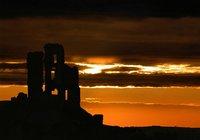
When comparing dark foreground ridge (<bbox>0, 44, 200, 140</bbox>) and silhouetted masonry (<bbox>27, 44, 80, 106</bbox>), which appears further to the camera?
silhouetted masonry (<bbox>27, 44, 80, 106</bbox>)

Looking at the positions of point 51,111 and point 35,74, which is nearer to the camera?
point 51,111

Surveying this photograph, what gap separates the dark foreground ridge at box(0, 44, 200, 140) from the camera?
12412cm

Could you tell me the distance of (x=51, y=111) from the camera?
128 m

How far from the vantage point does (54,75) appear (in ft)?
443

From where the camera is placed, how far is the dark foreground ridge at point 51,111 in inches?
4887

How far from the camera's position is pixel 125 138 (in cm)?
12631

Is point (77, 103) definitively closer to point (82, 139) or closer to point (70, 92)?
point (70, 92)

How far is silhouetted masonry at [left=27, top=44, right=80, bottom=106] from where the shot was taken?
437 ft

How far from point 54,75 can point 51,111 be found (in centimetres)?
949

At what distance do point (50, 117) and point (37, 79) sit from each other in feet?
31.6

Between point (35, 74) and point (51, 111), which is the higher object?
point (35, 74)

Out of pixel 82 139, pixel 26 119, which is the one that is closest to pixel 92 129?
pixel 82 139

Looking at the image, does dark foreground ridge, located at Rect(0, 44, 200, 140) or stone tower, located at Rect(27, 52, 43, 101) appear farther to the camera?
stone tower, located at Rect(27, 52, 43, 101)

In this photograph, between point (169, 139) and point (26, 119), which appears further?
point (169, 139)
